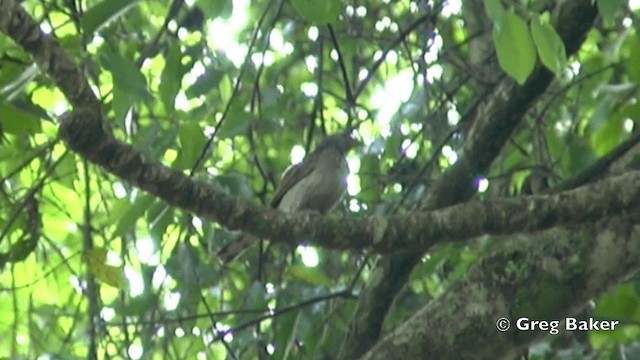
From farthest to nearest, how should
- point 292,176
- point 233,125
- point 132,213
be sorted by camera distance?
point 292,176
point 233,125
point 132,213

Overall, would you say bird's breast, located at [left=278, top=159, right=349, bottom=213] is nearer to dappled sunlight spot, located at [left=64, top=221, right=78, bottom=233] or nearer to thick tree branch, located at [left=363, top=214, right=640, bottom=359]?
dappled sunlight spot, located at [left=64, top=221, right=78, bottom=233]

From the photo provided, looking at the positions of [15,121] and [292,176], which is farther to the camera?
Result: [292,176]

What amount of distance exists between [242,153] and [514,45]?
223 centimetres

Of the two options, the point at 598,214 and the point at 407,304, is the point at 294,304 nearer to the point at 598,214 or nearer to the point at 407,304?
the point at 407,304

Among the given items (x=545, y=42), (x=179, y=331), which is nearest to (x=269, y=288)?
(x=179, y=331)

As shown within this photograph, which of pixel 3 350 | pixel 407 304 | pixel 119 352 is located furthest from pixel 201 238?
pixel 3 350

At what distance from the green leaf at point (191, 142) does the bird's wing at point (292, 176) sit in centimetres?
153

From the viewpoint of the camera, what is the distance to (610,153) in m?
3.17

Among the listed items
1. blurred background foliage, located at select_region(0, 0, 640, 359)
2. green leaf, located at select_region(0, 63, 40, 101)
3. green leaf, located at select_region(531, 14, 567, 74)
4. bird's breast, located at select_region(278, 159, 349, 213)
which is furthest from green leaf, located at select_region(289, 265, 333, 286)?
green leaf, located at select_region(531, 14, 567, 74)

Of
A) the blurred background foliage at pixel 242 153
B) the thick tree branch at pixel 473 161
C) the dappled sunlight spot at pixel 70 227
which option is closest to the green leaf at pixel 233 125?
the blurred background foliage at pixel 242 153

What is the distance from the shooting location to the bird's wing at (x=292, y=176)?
4.65m

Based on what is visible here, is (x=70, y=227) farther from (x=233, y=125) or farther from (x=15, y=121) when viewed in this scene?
(x=15, y=121)

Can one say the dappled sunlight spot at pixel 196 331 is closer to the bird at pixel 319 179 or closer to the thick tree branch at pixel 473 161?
the thick tree branch at pixel 473 161

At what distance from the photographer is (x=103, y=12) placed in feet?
7.84
